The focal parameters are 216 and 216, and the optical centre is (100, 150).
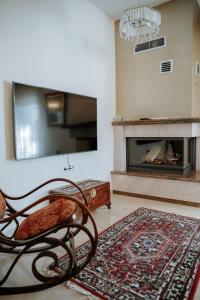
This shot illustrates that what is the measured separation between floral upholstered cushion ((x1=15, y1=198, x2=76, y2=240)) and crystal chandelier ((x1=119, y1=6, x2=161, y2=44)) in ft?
7.67

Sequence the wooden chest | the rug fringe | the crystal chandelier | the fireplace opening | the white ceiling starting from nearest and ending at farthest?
the rug fringe
the crystal chandelier
the wooden chest
the white ceiling
the fireplace opening

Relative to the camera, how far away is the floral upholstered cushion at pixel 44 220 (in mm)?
1511

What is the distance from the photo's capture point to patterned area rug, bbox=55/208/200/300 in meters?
1.47

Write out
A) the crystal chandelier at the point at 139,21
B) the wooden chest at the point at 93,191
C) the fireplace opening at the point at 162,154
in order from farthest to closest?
the fireplace opening at the point at 162,154 → the wooden chest at the point at 93,191 → the crystal chandelier at the point at 139,21

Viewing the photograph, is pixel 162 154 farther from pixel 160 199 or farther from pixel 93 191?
pixel 93 191

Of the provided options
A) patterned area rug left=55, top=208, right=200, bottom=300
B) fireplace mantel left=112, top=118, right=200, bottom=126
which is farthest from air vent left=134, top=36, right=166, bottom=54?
patterned area rug left=55, top=208, right=200, bottom=300

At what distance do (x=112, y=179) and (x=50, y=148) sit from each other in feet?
5.39

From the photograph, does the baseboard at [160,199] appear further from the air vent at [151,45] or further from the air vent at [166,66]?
the air vent at [151,45]

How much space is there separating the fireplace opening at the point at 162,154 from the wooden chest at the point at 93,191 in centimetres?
101

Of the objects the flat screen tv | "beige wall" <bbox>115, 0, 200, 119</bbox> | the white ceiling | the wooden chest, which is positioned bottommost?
the wooden chest

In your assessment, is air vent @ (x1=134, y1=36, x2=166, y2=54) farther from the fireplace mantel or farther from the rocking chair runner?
the rocking chair runner

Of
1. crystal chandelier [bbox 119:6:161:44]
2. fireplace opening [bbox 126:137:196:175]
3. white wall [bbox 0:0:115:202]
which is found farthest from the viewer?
fireplace opening [bbox 126:137:196:175]

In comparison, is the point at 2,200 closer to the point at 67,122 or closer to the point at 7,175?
the point at 7,175

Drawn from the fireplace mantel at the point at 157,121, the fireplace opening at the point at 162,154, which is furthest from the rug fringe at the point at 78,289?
the fireplace mantel at the point at 157,121
